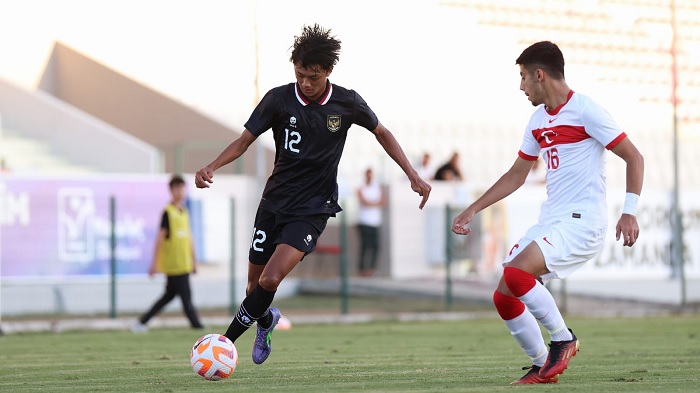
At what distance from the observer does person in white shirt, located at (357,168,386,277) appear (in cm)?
2094

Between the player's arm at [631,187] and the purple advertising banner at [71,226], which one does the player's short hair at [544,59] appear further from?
the purple advertising banner at [71,226]

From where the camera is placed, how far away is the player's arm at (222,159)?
7.65 m

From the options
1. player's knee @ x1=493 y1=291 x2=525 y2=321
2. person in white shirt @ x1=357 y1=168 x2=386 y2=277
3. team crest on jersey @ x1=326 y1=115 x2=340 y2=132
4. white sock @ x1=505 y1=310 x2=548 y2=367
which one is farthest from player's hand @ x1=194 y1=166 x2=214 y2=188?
person in white shirt @ x1=357 y1=168 x2=386 y2=277

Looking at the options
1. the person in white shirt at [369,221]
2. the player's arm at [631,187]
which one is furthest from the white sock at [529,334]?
the person in white shirt at [369,221]

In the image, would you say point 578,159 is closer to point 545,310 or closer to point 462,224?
point 462,224

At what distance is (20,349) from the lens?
1216 cm

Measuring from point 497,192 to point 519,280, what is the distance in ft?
2.16

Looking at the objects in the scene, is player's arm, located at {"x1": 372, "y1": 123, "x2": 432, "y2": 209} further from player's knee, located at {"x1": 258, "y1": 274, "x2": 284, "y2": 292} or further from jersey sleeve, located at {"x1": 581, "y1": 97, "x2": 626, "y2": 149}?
jersey sleeve, located at {"x1": 581, "y1": 97, "x2": 626, "y2": 149}

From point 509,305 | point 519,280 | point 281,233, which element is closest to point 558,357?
point 509,305

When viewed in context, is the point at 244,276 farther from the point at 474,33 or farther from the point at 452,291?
the point at 474,33

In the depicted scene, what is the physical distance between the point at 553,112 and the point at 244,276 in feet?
42.9

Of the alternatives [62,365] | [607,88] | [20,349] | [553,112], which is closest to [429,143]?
[607,88]

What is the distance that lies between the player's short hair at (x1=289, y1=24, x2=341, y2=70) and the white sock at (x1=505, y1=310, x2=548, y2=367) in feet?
6.43

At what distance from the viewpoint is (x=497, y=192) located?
754 centimetres
